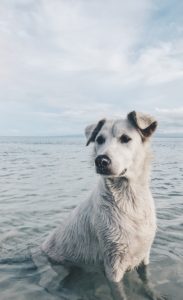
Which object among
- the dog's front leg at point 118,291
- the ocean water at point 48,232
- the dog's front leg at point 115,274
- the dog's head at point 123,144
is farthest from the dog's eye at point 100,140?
the dog's front leg at point 118,291

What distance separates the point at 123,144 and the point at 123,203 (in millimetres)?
975

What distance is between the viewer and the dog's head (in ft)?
19.4

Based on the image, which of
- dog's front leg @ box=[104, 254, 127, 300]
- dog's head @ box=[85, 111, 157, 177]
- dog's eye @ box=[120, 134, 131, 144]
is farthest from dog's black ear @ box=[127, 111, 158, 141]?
dog's front leg @ box=[104, 254, 127, 300]

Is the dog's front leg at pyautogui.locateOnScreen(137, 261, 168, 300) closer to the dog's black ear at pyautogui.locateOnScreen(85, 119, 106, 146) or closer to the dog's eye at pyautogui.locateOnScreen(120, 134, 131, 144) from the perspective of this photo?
the dog's eye at pyautogui.locateOnScreen(120, 134, 131, 144)

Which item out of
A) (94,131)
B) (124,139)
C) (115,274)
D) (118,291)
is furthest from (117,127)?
(118,291)

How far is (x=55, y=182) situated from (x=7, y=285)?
10570mm

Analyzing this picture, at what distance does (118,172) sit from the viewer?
19.7ft

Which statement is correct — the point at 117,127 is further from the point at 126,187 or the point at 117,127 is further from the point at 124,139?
the point at 126,187

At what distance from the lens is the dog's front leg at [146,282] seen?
6551 millimetres

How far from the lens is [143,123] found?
6242 mm

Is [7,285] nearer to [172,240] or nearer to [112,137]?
[112,137]

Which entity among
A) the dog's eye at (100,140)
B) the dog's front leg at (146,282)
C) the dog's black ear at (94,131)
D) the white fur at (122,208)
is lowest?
the dog's front leg at (146,282)

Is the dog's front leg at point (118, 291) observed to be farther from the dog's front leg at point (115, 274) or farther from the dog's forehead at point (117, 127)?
the dog's forehead at point (117, 127)

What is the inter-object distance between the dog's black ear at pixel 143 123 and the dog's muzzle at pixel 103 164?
0.84 metres
